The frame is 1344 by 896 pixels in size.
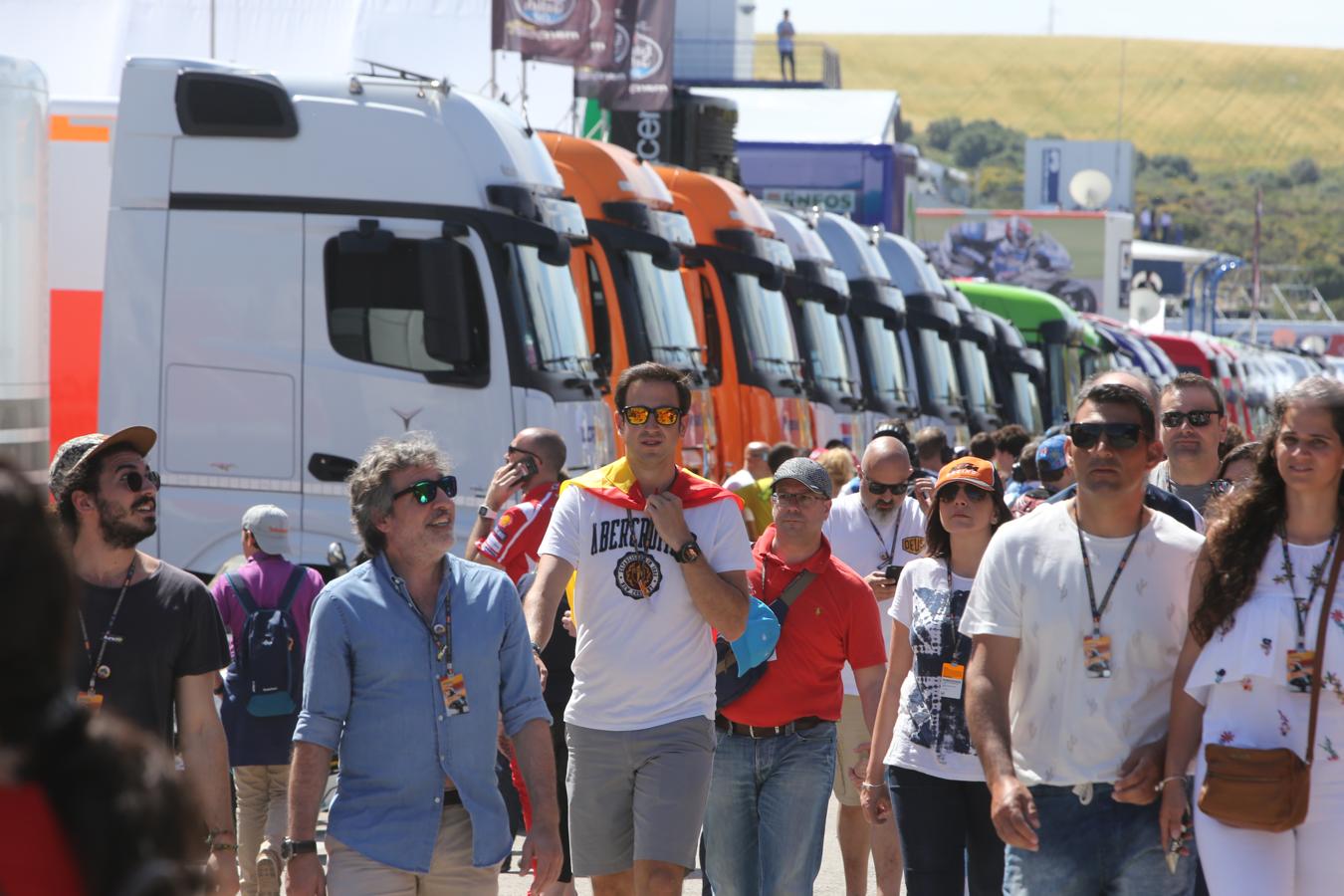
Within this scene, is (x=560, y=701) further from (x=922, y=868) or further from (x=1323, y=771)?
(x=1323, y=771)

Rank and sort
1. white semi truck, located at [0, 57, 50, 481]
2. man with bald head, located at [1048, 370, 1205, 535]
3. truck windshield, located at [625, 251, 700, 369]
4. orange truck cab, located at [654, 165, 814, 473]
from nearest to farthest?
man with bald head, located at [1048, 370, 1205, 535]
white semi truck, located at [0, 57, 50, 481]
truck windshield, located at [625, 251, 700, 369]
orange truck cab, located at [654, 165, 814, 473]

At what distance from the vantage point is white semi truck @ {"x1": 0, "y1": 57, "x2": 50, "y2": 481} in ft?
28.9

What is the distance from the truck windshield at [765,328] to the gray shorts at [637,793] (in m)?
12.3

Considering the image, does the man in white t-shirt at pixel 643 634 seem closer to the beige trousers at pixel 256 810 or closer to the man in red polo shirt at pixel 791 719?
the man in red polo shirt at pixel 791 719

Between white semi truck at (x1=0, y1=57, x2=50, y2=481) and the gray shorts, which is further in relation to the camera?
white semi truck at (x1=0, y1=57, x2=50, y2=481)

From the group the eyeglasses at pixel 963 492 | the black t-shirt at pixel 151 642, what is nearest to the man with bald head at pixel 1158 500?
the eyeglasses at pixel 963 492

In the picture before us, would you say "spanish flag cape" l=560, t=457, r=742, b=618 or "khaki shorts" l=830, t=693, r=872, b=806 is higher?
"spanish flag cape" l=560, t=457, r=742, b=618

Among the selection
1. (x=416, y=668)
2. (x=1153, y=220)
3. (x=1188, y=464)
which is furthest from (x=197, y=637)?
(x=1153, y=220)

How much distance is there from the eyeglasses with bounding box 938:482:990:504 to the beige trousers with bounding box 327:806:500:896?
82.9 inches

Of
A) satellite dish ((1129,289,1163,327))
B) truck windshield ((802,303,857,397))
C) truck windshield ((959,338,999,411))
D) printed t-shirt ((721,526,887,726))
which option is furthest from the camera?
satellite dish ((1129,289,1163,327))

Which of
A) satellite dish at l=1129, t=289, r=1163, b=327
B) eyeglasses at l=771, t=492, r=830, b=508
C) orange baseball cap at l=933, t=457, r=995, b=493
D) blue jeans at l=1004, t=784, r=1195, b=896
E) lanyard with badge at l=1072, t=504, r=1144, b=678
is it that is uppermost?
satellite dish at l=1129, t=289, r=1163, b=327

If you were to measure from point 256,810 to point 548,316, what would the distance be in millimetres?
4754

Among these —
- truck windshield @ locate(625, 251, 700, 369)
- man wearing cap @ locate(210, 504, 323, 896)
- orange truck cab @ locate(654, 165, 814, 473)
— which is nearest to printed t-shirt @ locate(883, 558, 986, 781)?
man wearing cap @ locate(210, 504, 323, 896)

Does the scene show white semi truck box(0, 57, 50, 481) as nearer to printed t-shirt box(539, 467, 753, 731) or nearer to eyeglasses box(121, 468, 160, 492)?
printed t-shirt box(539, 467, 753, 731)
